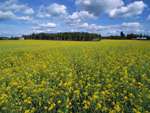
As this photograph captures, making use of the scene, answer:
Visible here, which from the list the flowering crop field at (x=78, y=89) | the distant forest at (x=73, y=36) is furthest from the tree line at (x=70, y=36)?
the flowering crop field at (x=78, y=89)

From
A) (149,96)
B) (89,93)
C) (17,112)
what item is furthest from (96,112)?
(17,112)

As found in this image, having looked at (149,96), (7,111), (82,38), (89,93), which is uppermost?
(82,38)

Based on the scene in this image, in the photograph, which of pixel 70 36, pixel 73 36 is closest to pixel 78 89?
pixel 73 36

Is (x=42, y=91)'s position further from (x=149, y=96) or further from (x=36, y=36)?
(x=36, y=36)

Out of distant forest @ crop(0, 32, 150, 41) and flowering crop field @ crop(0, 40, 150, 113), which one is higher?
distant forest @ crop(0, 32, 150, 41)

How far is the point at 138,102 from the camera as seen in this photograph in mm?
3260

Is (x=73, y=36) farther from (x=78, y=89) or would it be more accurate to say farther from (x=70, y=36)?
(x=78, y=89)

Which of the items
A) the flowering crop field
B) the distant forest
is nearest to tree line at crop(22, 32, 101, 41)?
the distant forest

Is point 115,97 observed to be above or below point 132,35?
below

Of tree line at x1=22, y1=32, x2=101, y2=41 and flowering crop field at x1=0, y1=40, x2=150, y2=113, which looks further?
tree line at x1=22, y1=32, x2=101, y2=41

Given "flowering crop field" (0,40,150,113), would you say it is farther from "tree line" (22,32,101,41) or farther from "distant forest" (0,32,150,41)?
"tree line" (22,32,101,41)

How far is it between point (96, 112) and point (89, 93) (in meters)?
0.95

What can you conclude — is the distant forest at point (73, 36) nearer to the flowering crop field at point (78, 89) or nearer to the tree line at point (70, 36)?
the tree line at point (70, 36)

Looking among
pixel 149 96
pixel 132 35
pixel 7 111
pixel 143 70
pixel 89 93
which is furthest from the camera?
pixel 132 35
